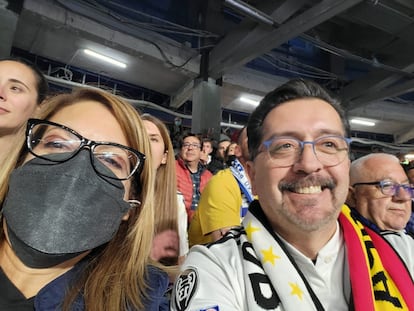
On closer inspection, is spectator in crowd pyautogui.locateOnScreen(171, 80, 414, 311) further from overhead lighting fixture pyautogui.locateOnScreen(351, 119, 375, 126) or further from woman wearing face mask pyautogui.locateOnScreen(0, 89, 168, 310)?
overhead lighting fixture pyautogui.locateOnScreen(351, 119, 375, 126)

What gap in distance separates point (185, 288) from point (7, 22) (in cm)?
348

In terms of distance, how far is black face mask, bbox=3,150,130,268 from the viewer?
0.69 m

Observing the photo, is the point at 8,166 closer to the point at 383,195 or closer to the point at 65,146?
the point at 65,146

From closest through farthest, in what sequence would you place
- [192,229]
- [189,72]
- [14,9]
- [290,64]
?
[192,229]
[14,9]
[189,72]
[290,64]

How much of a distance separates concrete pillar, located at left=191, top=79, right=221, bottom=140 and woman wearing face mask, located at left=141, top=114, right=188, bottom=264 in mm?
3094

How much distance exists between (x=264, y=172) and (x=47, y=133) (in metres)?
0.65

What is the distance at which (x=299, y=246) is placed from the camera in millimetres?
977

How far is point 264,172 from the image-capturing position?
1.00 m

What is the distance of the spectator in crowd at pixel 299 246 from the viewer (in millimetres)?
825

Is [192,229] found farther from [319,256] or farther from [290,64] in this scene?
[290,64]

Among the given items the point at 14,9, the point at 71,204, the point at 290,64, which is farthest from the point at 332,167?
the point at 290,64

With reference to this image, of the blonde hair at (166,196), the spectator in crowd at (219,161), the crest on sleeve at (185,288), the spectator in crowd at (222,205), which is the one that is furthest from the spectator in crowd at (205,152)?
the crest on sleeve at (185,288)

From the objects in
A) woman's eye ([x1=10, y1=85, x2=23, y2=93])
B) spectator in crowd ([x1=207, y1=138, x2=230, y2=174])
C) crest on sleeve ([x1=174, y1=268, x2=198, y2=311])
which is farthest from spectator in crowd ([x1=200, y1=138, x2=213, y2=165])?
crest on sleeve ([x1=174, y1=268, x2=198, y2=311])

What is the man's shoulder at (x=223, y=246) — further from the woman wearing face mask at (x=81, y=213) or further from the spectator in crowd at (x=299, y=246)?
the woman wearing face mask at (x=81, y=213)
